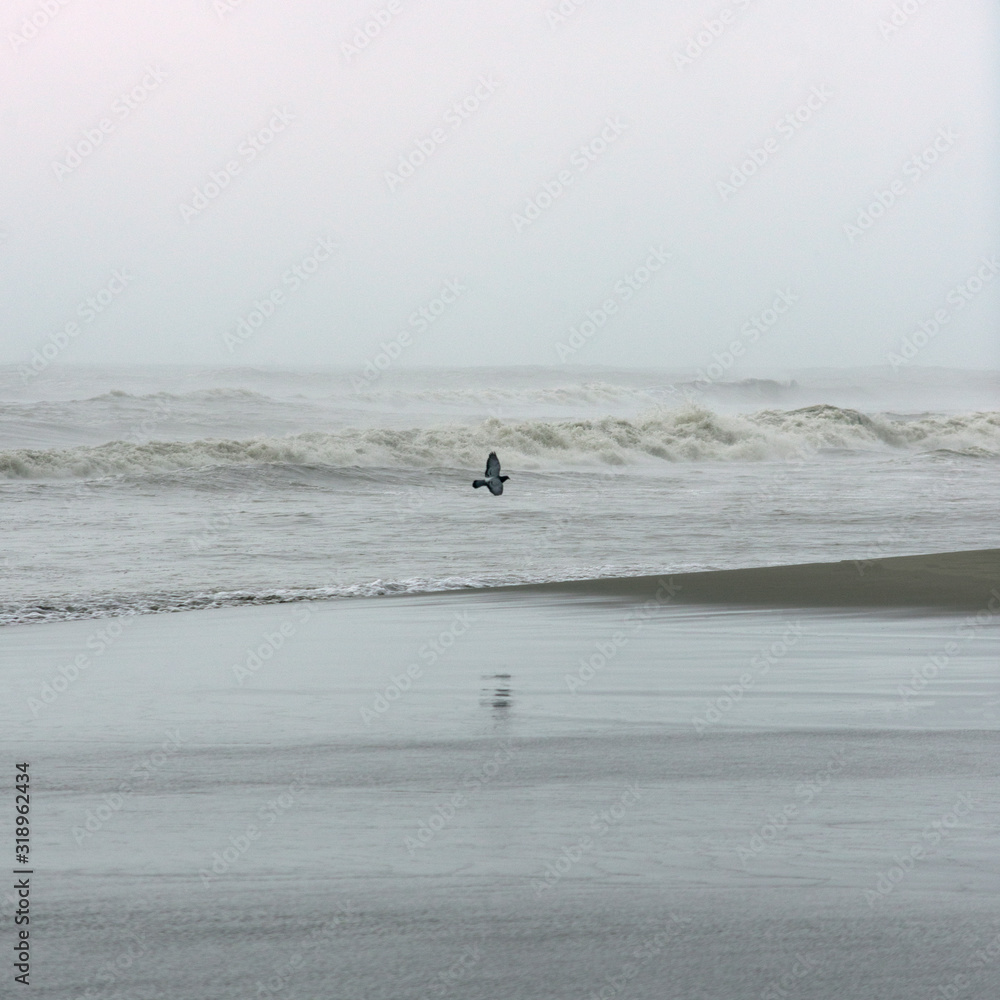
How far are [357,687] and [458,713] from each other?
0.85 meters

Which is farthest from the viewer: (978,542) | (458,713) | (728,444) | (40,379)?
(40,379)

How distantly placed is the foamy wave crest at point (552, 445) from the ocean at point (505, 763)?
1128 cm

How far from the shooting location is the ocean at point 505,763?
2842 millimetres

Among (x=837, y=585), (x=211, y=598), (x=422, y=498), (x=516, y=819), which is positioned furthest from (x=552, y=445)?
(x=516, y=819)

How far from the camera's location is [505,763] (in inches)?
179

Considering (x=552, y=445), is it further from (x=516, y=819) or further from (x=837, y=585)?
(x=516, y=819)

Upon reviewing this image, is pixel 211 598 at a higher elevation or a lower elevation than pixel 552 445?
lower

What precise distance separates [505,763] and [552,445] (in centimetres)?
2797

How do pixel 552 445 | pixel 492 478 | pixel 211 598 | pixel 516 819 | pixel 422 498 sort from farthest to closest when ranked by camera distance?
1. pixel 552 445
2. pixel 422 498
3. pixel 492 478
4. pixel 211 598
5. pixel 516 819

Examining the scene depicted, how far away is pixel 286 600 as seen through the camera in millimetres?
10102

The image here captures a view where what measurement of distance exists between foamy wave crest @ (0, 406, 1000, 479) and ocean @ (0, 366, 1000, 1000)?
11282 millimetres

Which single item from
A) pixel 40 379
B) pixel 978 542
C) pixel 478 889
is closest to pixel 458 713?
pixel 478 889

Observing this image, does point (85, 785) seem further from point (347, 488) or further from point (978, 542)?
point (347, 488)

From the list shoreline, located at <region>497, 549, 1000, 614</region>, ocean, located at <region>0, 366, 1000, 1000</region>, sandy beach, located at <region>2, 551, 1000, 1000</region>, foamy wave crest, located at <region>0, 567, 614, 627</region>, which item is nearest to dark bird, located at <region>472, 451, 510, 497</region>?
ocean, located at <region>0, 366, 1000, 1000</region>
